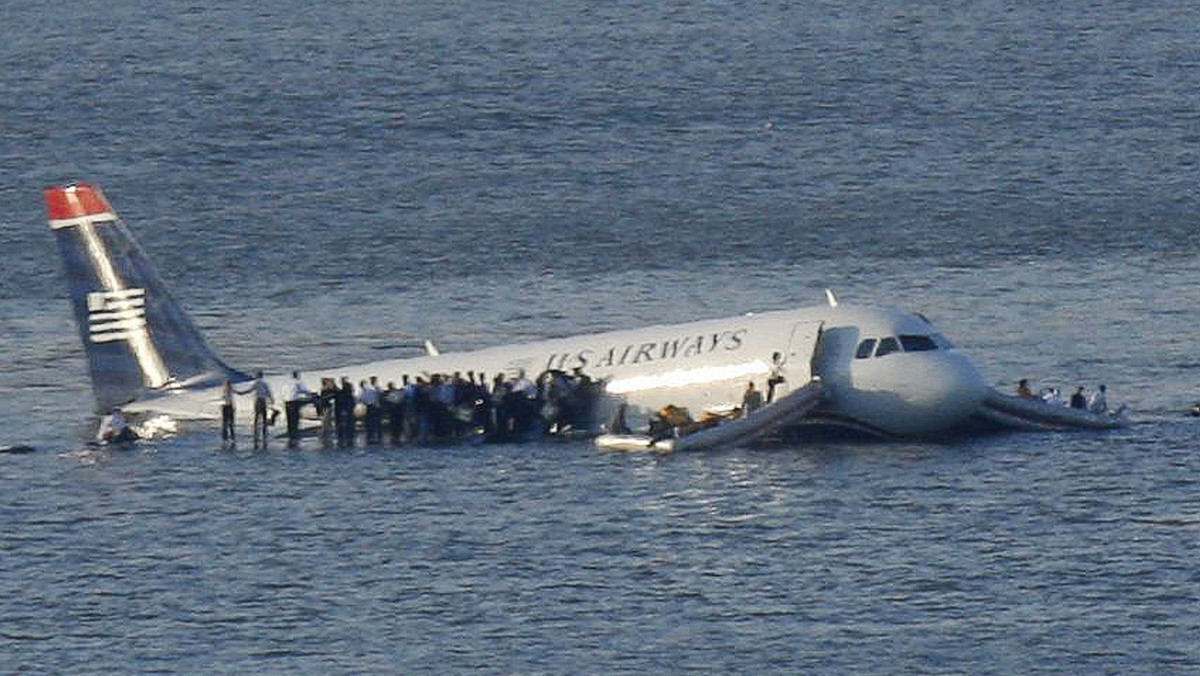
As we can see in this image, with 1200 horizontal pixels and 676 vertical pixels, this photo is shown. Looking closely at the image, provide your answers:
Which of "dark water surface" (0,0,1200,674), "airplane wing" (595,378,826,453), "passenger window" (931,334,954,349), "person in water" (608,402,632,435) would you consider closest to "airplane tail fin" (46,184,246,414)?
"dark water surface" (0,0,1200,674)

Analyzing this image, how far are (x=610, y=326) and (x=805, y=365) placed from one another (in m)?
25.9

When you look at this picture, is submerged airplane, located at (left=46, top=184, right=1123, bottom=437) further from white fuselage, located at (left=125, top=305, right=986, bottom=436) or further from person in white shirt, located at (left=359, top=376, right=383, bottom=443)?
person in white shirt, located at (left=359, top=376, right=383, bottom=443)

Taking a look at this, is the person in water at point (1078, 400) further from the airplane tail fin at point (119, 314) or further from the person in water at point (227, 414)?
the airplane tail fin at point (119, 314)

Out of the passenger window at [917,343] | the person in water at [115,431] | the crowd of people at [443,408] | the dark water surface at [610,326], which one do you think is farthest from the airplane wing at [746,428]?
the person in water at [115,431]

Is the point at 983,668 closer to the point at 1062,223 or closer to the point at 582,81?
the point at 1062,223

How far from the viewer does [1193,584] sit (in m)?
77.2

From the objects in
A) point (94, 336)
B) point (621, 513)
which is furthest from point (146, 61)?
point (621, 513)

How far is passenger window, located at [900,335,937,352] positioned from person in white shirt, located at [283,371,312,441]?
1995cm

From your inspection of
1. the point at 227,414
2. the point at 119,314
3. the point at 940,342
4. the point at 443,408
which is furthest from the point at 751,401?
the point at 119,314

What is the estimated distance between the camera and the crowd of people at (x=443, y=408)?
98188 millimetres

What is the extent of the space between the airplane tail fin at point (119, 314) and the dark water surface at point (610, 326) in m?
2.58

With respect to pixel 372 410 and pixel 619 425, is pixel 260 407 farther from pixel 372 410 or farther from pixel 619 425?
pixel 619 425

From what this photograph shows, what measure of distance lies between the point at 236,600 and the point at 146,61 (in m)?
126

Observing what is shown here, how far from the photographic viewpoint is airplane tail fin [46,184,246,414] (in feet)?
349
